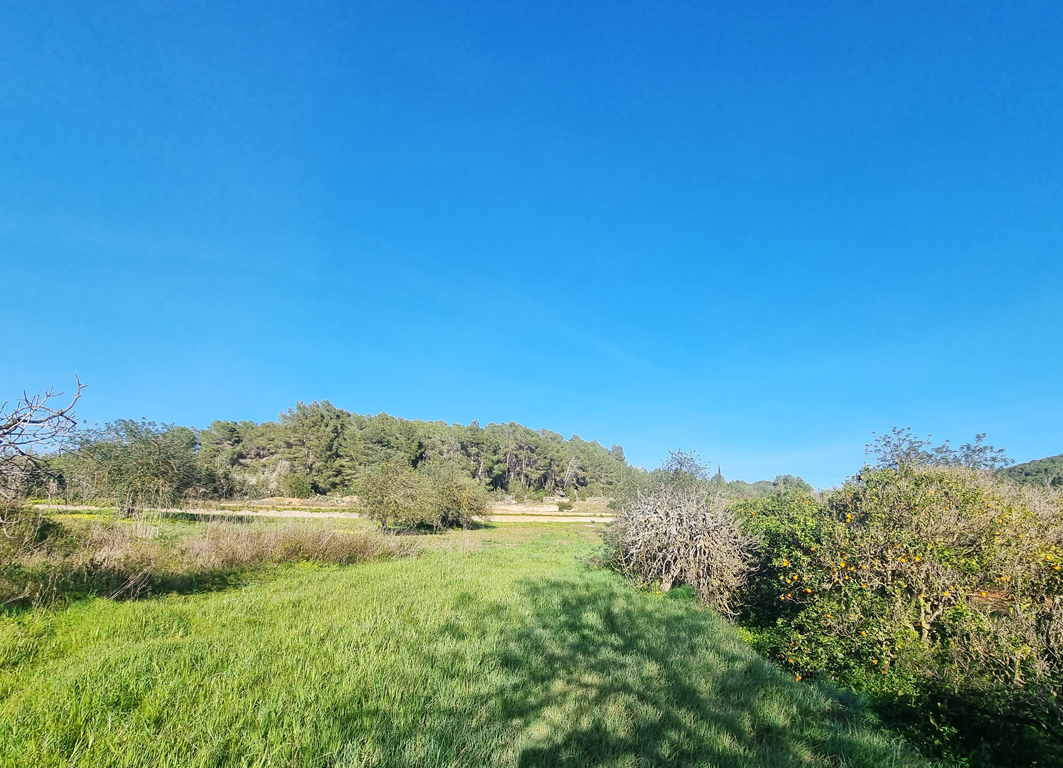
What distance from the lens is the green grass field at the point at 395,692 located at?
11.3ft

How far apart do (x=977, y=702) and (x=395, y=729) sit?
19.2 ft

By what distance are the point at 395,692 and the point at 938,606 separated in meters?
7.47

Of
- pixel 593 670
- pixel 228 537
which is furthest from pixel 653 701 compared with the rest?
pixel 228 537

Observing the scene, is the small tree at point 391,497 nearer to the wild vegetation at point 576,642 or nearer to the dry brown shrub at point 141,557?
the dry brown shrub at point 141,557

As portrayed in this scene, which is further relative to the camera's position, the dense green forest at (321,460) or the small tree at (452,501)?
the small tree at (452,501)

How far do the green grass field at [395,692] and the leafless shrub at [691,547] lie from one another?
2.47 meters

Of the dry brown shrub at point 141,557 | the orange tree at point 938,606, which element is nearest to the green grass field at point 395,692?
the dry brown shrub at point 141,557

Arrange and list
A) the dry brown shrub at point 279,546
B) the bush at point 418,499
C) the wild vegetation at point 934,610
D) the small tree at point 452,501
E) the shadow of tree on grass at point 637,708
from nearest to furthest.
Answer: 1. the shadow of tree on grass at point 637,708
2. the wild vegetation at point 934,610
3. the dry brown shrub at point 279,546
4. the bush at point 418,499
5. the small tree at point 452,501

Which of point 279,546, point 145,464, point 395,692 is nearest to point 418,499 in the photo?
point 145,464

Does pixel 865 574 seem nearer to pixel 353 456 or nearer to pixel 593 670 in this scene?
pixel 593 670

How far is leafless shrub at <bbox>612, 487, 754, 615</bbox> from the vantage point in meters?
10.2

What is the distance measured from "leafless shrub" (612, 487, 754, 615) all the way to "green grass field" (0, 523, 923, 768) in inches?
97.2

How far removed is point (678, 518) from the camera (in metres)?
11.0

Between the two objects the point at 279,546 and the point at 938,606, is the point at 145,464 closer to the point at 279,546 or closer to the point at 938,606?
the point at 279,546
